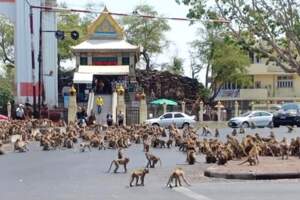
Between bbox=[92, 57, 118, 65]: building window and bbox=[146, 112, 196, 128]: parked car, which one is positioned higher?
bbox=[92, 57, 118, 65]: building window

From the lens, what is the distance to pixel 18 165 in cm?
2881

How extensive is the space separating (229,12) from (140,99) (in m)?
38.1

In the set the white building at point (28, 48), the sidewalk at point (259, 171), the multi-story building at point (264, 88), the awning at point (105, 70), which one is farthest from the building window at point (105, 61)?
the sidewalk at point (259, 171)

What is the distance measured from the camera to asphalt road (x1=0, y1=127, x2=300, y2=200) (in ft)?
61.7

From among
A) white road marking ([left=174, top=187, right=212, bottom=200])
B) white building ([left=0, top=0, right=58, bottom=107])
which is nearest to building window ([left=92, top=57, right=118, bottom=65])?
white building ([left=0, top=0, right=58, bottom=107])

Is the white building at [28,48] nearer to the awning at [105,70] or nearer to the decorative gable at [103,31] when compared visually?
the awning at [105,70]

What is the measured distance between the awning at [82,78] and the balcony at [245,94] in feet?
78.7

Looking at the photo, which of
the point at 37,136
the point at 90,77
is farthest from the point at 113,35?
the point at 37,136

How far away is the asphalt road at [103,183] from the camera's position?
18797 mm

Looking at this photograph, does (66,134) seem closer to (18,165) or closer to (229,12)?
(18,165)

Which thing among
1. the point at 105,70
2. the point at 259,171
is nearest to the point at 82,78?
the point at 105,70

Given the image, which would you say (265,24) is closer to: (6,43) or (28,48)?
(28,48)

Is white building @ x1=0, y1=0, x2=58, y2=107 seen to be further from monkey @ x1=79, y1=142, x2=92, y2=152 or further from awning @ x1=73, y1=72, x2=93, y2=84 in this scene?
monkey @ x1=79, y1=142, x2=92, y2=152

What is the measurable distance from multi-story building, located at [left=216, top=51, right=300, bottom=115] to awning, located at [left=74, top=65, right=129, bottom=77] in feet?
68.2
